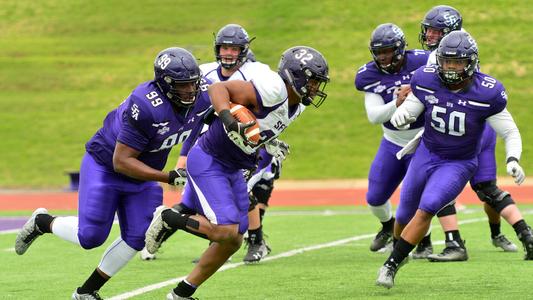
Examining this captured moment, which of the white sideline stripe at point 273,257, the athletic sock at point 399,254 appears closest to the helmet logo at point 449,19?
the white sideline stripe at point 273,257

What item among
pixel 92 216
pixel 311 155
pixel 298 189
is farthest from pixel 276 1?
pixel 92 216

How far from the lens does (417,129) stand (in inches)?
344

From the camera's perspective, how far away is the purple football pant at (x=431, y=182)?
22.7 feet

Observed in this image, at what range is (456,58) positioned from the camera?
6973 mm

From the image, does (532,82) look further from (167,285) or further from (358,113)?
(167,285)

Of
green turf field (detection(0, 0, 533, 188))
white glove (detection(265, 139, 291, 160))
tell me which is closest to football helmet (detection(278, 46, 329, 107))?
white glove (detection(265, 139, 291, 160))

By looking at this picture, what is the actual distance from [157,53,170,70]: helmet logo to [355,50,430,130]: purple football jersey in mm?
2845

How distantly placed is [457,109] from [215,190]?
6.33ft

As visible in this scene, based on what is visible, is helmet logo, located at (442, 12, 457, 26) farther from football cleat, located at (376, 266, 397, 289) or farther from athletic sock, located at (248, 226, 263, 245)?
football cleat, located at (376, 266, 397, 289)

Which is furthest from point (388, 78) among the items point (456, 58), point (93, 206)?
point (93, 206)

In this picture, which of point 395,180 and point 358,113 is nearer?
point 395,180

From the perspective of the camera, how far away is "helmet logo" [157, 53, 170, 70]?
243 inches

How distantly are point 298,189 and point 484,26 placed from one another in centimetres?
1284

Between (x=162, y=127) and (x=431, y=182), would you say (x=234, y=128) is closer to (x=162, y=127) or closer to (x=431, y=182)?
(x=162, y=127)
